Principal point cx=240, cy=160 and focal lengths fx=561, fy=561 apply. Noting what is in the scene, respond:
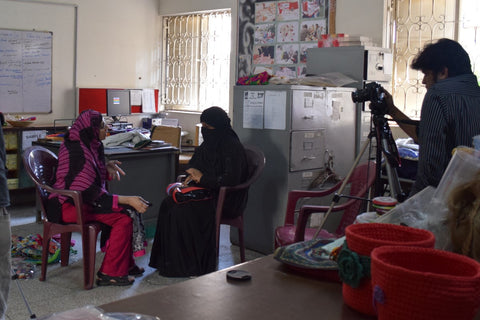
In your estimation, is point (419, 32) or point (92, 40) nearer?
point (419, 32)

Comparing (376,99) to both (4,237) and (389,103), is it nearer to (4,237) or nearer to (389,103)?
(389,103)

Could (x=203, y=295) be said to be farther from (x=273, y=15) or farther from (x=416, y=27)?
(x=273, y=15)

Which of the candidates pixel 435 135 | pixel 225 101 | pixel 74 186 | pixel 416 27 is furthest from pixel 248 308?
pixel 225 101

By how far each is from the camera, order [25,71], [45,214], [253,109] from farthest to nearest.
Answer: [25,71] → [253,109] → [45,214]

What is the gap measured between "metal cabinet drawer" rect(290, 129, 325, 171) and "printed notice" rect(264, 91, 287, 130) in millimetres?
130

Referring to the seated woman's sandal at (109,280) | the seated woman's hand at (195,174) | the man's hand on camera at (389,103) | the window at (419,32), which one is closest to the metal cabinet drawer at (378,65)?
the window at (419,32)

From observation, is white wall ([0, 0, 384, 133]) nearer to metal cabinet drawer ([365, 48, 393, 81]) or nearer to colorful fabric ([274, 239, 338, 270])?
metal cabinet drawer ([365, 48, 393, 81])

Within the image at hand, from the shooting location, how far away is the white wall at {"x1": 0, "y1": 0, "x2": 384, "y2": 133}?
6.41 m

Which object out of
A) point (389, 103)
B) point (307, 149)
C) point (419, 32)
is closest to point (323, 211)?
point (389, 103)

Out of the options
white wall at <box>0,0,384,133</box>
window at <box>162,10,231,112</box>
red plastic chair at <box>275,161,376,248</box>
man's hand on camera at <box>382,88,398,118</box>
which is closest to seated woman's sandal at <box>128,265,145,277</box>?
red plastic chair at <box>275,161,376,248</box>

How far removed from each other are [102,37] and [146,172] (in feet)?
10.00

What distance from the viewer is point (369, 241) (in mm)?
1051

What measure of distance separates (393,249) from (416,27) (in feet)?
14.9

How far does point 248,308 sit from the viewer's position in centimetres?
108
